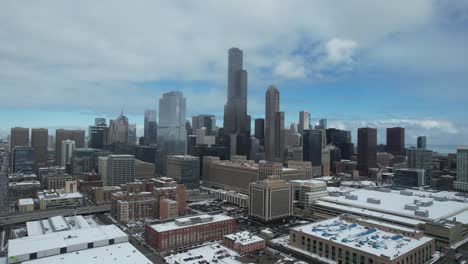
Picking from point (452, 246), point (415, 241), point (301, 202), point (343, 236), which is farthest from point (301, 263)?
point (301, 202)

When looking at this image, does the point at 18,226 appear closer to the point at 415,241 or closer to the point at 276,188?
the point at 276,188

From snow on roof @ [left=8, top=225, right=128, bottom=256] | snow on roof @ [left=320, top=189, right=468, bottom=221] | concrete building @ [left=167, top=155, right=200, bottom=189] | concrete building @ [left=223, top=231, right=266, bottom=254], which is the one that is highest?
concrete building @ [left=167, top=155, right=200, bottom=189]

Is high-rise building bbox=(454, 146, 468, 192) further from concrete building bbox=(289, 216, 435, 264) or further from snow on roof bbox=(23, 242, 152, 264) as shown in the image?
snow on roof bbox=(23, 242, 152, 264)

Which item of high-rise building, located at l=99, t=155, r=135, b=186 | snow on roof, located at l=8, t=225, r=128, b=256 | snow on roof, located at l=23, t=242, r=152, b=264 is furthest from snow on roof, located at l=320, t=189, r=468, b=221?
high-rise building, located at l=99, t=155, r=135, b=186

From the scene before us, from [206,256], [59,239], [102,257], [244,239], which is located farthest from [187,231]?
[59,239]

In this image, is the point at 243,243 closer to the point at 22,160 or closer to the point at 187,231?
the point at 187,231

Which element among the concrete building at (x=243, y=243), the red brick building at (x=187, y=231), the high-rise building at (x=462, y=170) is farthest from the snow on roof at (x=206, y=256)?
the high-rise building at (x=462, y=170)
